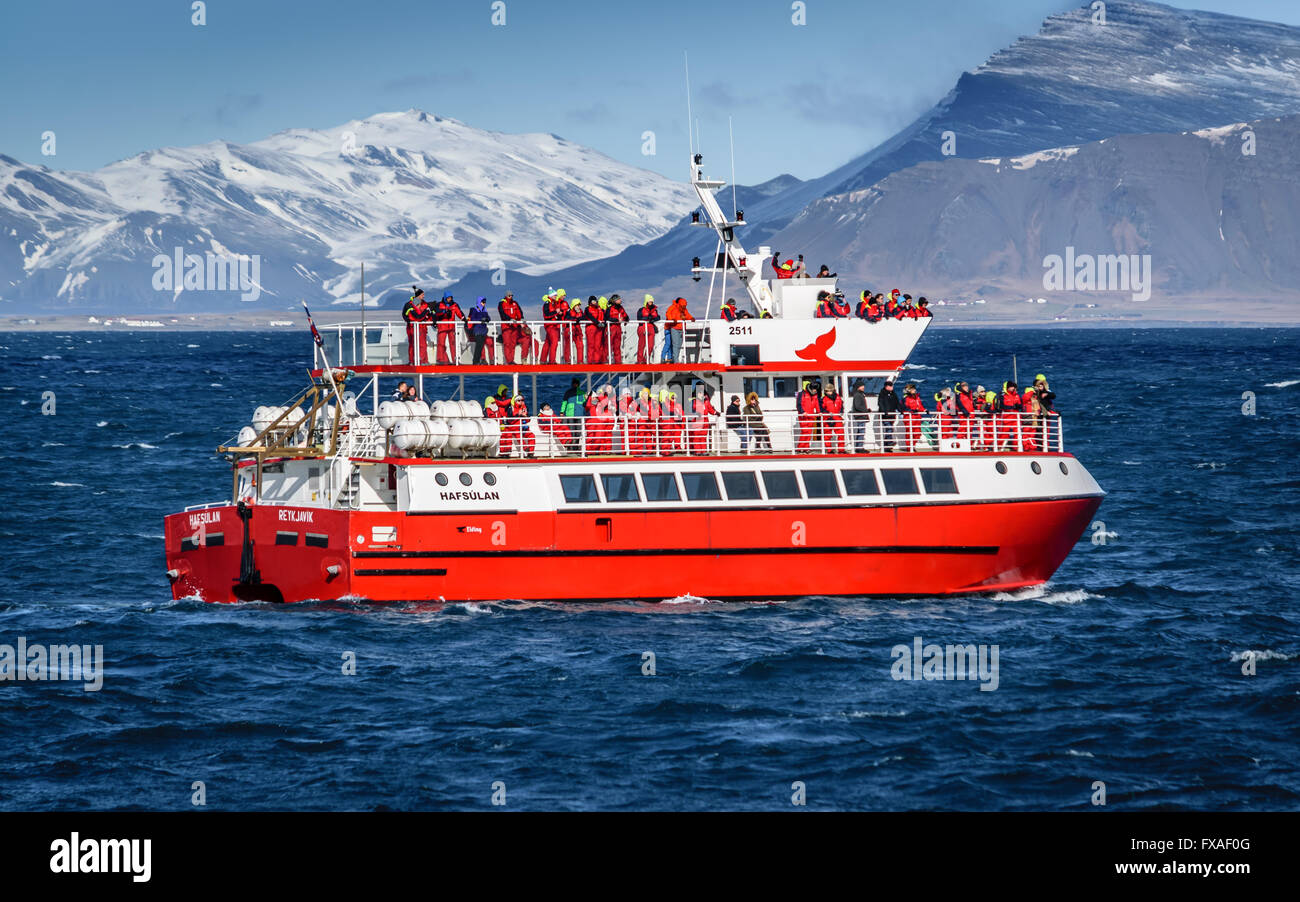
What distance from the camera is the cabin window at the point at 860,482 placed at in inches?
1416

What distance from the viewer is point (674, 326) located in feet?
128

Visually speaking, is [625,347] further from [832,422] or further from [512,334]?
[832,422]

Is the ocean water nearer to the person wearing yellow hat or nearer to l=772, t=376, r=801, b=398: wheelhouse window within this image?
l=772, t=376, r=801, b=398: wheelhouse window

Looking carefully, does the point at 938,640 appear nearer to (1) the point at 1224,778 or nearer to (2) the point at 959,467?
(2) the point at 959,467

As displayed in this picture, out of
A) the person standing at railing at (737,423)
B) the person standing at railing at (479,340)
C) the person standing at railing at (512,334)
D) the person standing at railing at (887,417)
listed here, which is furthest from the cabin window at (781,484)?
the person standing at railing at (479,340)

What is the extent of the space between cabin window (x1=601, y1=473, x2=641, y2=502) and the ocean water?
2.30 metres

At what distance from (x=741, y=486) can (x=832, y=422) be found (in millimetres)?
3315

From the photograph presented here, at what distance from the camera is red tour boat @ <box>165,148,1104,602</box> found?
116 ft

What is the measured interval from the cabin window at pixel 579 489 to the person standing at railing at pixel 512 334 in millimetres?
3500

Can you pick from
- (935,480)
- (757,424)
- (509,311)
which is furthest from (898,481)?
(509,311)

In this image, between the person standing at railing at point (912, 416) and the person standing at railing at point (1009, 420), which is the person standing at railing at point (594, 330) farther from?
the person standing at railing at point (1009, 420)

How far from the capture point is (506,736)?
27.3 meters

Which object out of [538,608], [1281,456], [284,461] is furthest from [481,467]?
[1281,456]
